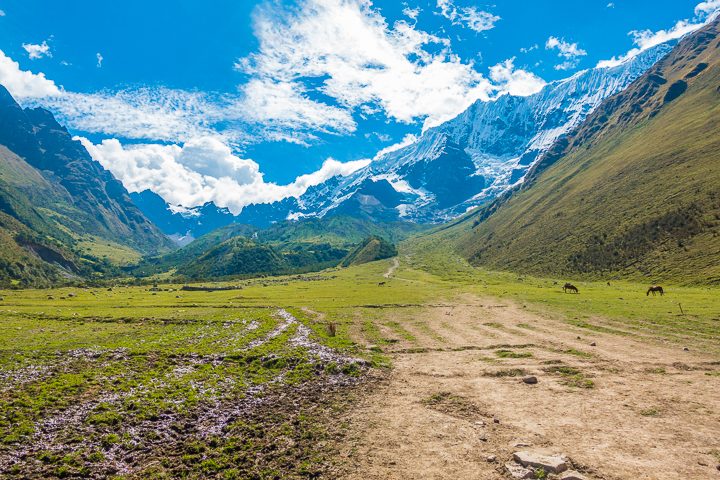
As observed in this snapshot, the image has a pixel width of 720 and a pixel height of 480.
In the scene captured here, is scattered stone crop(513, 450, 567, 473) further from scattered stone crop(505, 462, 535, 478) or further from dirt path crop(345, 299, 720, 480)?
dirt path crop(345, 299, 720, 480)

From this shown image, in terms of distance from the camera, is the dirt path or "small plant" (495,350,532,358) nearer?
the dirt path

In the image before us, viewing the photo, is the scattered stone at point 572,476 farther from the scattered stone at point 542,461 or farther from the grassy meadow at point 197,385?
the grassy meadow at point 197,385

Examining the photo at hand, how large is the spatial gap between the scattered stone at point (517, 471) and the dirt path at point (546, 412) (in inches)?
18.0

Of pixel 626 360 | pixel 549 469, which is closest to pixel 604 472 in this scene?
pixel 549 469

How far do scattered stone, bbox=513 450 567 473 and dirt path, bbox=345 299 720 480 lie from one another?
738mm

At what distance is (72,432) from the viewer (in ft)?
76.9

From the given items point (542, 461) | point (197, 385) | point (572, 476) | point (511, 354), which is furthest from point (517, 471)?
point (197, 385)

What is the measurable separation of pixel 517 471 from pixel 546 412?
866 centimetres

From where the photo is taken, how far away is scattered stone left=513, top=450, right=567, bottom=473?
1830cm

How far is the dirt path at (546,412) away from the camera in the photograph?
19.5 m

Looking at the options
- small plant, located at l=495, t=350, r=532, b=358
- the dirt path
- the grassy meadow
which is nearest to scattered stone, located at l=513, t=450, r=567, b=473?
the dirt path

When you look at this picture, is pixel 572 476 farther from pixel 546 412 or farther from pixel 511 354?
pixel 511 354

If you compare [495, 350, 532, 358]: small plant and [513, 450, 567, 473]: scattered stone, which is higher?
[495, 350, 532, 358]: small plant

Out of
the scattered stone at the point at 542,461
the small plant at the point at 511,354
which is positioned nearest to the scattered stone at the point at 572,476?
the scattered stone at the point at 542,461
